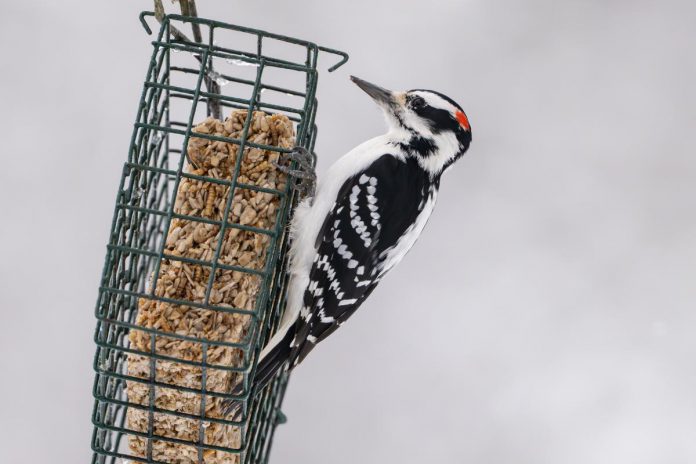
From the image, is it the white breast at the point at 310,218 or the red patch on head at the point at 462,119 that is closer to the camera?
the white breast at the point at 310,218

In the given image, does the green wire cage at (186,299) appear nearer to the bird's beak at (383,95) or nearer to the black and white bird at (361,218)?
the black and white bird at (361,218)

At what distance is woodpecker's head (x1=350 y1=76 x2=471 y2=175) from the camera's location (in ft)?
13.2

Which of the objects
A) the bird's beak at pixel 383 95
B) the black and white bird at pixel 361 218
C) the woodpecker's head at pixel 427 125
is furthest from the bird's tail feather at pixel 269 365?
the bird's beak at pixel 383 95

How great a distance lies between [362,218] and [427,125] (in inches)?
20.5

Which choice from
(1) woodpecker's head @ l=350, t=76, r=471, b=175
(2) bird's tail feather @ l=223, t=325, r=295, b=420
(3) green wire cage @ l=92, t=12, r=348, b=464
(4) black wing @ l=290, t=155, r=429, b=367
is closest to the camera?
(3) green wire cage @ l=92, t=12, r=348, b=464

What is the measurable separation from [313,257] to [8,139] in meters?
1.89

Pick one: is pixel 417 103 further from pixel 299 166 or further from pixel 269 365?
pixel 269 365

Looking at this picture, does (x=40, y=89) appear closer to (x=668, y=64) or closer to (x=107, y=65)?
(x=107, y=65)

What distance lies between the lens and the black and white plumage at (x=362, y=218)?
12.4ft

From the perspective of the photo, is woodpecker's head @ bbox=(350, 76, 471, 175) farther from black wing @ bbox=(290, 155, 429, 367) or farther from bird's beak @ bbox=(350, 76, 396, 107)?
black wing @ bbox=(290, 155, 429, 367)

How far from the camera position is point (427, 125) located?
4.05 m

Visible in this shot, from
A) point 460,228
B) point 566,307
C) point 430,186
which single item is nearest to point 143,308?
point 430,186

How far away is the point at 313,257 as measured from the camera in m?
3.84

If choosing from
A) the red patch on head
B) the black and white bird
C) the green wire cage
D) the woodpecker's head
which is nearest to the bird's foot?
the green wire cage
